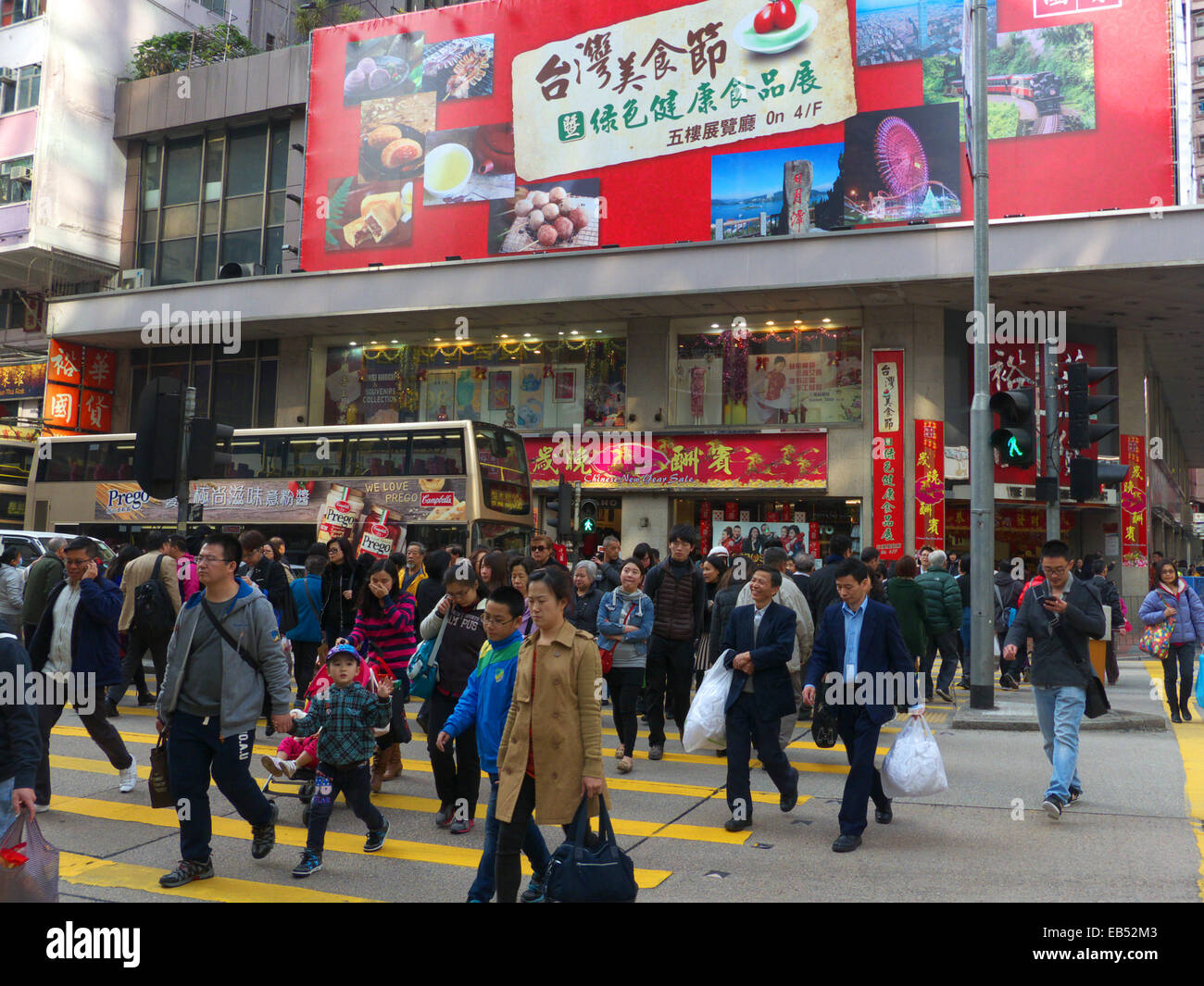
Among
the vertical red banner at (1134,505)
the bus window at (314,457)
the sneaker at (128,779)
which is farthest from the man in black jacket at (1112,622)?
the bus window at (314,457)

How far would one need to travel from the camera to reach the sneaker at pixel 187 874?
16.9ft

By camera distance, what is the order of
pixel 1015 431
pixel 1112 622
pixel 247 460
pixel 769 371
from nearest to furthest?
1. pixel 1015 431
2. pixel 1112 622
3. pixel 247 460
4. pixel 769 371

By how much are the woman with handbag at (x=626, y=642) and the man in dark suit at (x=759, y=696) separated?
1.65m

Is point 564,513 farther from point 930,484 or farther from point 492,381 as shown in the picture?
point 492,381

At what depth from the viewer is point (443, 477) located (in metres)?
18.6

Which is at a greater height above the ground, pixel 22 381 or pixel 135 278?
pixel 135 278

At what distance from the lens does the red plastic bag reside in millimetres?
3680

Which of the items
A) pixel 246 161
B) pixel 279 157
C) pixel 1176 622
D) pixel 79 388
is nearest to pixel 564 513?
pixel 1176 622

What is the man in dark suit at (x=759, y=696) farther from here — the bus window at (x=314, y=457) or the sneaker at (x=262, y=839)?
the bus window at (x=314, y=457)

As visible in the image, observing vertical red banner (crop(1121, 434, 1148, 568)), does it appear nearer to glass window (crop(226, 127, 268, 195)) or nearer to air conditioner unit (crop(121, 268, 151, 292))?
glass window (crop(226, 127, 268, 195))

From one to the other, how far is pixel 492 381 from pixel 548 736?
24411 millimetres

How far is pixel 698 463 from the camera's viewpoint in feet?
82.5

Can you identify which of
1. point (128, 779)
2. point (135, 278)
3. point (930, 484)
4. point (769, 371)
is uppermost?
point (135, 278)
